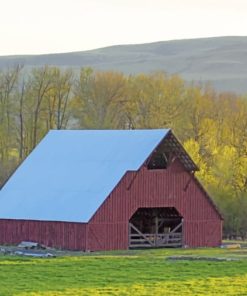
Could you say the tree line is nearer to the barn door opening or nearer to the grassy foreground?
the barn door opening

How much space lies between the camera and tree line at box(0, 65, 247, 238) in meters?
87.9

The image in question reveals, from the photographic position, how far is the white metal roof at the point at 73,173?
55.0 metres

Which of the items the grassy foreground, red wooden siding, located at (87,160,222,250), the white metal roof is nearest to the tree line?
the white metal roof

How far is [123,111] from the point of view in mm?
96125

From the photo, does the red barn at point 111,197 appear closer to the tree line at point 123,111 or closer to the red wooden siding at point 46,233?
the red wooden siding at point 46,233

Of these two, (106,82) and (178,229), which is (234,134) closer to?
(106,82)

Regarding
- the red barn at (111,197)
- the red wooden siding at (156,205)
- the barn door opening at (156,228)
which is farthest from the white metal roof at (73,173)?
the barn door opening at (156,228)

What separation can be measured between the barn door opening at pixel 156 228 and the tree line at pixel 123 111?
2221 centimetres

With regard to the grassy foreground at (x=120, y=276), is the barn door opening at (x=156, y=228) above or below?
above

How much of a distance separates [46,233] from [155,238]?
5.07 metres

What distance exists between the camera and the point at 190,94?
9456cm

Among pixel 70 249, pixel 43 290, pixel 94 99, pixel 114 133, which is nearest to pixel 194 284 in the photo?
pixel 43 290

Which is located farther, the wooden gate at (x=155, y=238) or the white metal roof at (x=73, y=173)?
the wooden gate at (x=155, y=238)

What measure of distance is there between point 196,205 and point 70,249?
692cm
